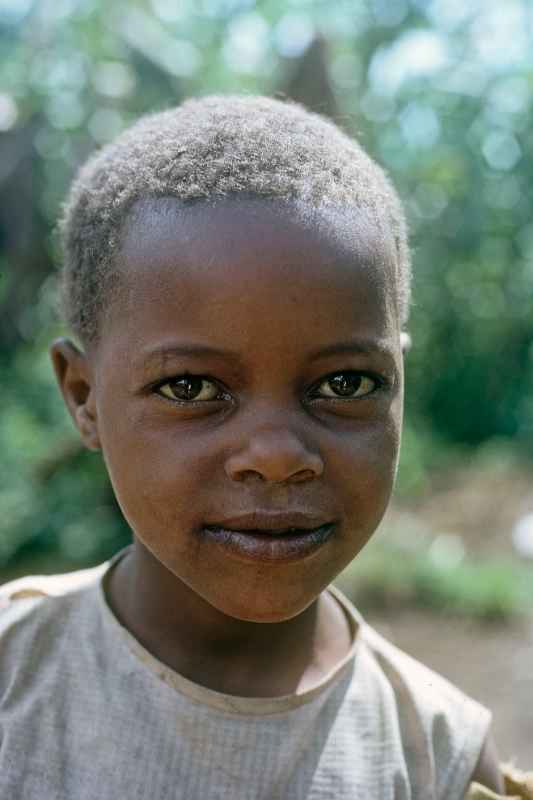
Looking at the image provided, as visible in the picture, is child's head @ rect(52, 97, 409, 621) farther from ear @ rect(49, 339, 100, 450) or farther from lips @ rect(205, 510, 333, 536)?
ear @ rect(49, 339, 100, 450)

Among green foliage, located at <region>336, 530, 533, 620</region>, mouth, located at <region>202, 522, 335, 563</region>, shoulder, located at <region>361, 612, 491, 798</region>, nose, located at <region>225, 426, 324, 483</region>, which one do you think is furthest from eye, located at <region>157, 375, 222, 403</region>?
green foliage, located at <region>336, 530, 533, 620</region>

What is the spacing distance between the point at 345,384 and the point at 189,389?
0.28 metres

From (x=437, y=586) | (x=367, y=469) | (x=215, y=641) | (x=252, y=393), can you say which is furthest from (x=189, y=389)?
(x=437, y=586)

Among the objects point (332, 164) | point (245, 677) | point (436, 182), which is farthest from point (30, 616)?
point (436, 182)

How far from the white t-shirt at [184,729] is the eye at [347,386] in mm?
604

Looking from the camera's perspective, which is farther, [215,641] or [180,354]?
[215,641]

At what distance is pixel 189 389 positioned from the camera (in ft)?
5.10

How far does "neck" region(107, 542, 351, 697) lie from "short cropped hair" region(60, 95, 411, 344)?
1.79 ft

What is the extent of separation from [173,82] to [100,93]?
56 cm

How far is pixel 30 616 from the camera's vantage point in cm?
186

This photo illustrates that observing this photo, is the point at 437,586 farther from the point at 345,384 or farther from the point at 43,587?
the point at 345,384

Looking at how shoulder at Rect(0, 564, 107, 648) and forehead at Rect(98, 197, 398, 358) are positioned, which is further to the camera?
shoulder at Rect(0, 564, 107, 648)

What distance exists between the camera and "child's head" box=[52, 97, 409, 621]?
1.49 meters

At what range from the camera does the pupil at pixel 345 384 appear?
5.23 ft
